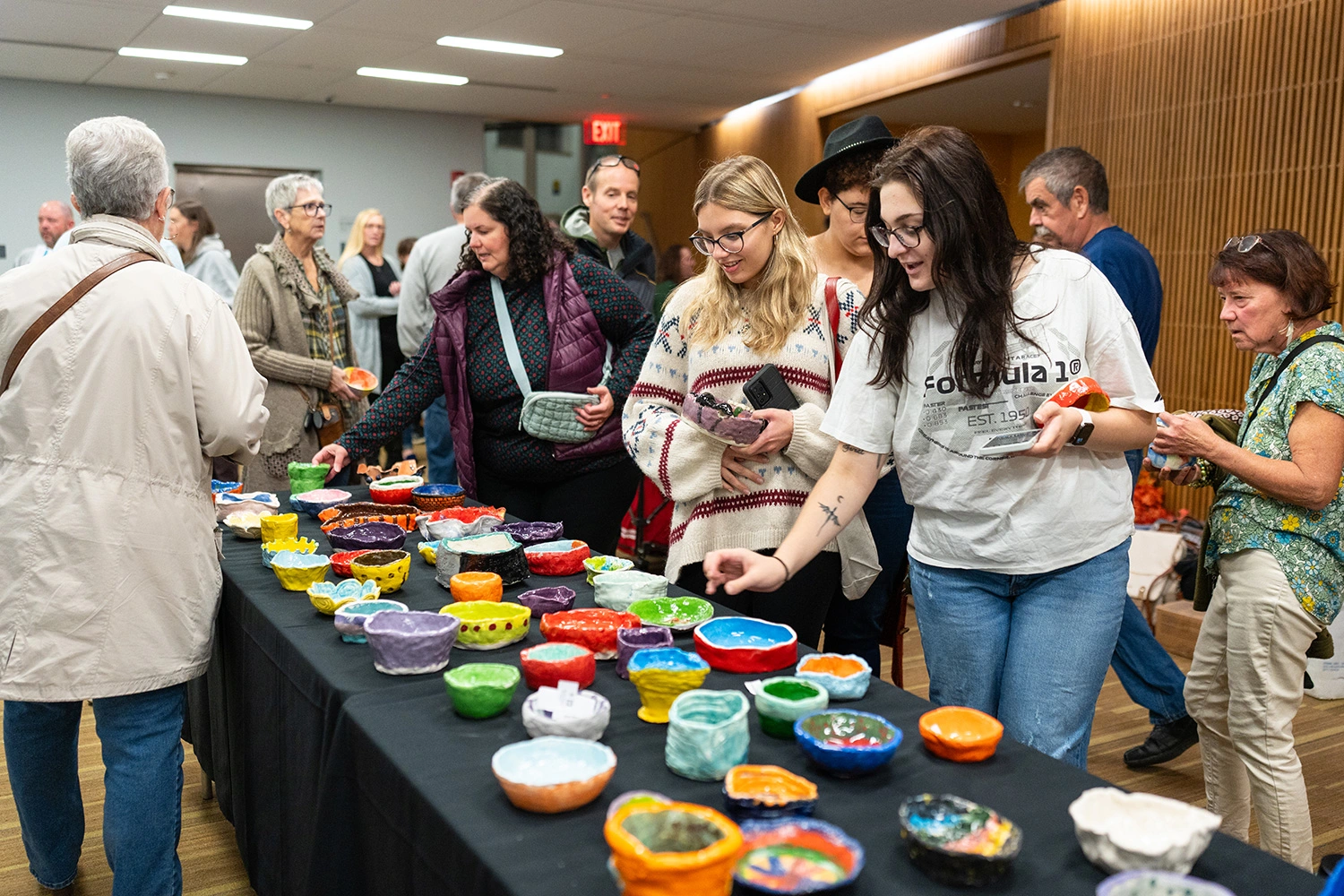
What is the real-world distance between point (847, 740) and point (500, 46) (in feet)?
23.6

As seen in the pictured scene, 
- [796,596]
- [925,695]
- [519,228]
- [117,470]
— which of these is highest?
[519,228]

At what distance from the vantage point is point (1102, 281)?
156 cm

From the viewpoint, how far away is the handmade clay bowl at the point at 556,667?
1.38 metres

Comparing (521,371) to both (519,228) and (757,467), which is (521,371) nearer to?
(519,228)

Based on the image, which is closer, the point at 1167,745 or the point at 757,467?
the point at 757,467

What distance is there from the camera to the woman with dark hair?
Result: 2.67 m

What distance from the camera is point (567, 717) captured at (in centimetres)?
121

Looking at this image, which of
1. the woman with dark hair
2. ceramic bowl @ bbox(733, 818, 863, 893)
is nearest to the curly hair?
the woman with dark hair

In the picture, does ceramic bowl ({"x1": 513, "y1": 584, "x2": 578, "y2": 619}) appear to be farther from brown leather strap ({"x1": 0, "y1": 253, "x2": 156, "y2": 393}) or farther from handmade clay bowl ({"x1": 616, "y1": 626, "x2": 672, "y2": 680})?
brown leather strap ({"x1": 0, "y1": 253, "x2": 156, "y2": 393})

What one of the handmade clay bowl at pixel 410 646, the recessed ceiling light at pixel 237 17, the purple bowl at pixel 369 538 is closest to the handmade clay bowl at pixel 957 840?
the handmade clay bowl at pixel 410 646

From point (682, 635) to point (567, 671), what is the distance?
0.29 meters

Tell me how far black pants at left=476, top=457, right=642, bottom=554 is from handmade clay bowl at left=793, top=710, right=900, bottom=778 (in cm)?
154

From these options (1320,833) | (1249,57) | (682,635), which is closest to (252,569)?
(682,635)

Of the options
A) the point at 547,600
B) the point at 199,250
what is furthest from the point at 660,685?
the point at 199,250
